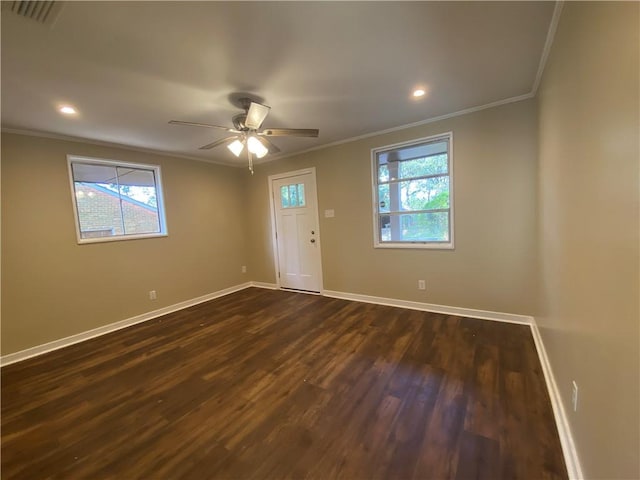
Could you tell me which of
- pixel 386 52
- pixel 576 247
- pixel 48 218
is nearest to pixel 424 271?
pixel 576 247

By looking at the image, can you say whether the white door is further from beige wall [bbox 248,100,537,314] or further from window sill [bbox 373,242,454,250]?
window sill [bbox 373,242,454,250]

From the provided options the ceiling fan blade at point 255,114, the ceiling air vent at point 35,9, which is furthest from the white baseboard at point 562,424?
the ceiling air vent at point 35,9

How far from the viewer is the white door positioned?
14.5ft

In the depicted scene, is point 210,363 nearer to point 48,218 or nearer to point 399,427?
point 399,427

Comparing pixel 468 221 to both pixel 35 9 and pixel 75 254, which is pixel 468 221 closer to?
pixel 35 9

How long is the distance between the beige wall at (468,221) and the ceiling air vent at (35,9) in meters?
3.11

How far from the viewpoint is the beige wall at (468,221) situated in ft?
9.25

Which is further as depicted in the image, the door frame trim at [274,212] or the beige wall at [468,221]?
the door frame trim at [274,212]

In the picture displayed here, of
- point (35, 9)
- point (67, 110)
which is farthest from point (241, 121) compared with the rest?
point (67, 110)

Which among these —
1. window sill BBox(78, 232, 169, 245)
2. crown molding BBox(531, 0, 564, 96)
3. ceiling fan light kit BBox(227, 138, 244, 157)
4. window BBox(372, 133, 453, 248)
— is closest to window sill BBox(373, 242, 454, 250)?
window BBox(372, 133, 453, 248)

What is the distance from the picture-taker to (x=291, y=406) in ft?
6.16

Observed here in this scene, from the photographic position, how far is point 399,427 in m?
1.65

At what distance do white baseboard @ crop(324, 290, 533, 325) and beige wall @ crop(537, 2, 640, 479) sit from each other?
4.28ft

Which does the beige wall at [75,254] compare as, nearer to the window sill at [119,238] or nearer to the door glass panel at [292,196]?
the window sill at [119,238]
